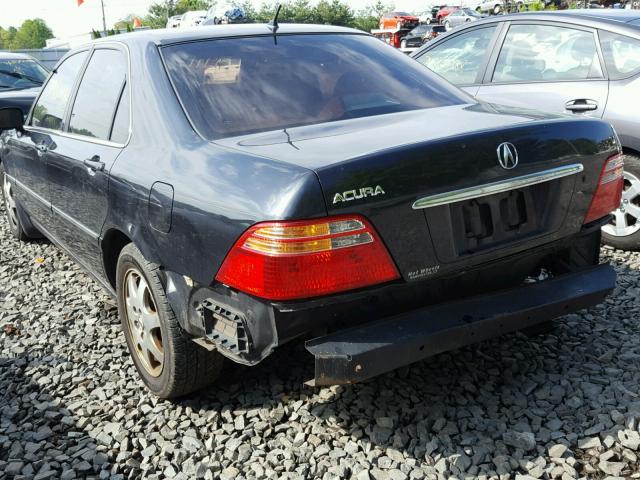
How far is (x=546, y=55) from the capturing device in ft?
16.8

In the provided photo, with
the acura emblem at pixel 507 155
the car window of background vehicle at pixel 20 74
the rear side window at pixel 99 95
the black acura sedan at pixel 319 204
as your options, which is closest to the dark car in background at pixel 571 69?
the black acura sedan at pixel 319 204

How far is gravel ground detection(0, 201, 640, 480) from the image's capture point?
8.33ft

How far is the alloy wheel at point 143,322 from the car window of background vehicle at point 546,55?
3.55m

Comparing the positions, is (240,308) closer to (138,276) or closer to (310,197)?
(310,197)

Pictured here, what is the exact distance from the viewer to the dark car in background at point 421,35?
102ft

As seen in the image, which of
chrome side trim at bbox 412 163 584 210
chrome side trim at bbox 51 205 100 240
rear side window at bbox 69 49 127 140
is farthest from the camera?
chrome side trim at bbox 51 205 100 240

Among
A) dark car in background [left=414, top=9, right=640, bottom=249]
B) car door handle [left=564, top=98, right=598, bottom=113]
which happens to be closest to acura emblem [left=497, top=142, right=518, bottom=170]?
dark car in background [left=414, top=9, right=640, bottom=249]

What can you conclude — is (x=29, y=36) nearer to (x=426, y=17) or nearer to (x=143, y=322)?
(x=426, y=17)

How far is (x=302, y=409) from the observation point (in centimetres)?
294

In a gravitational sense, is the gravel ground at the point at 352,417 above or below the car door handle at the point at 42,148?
below

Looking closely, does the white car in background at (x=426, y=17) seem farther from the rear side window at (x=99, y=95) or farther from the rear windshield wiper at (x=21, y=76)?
the rear side window at (x=99, y=95)

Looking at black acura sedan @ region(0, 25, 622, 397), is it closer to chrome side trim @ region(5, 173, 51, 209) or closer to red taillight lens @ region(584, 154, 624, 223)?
red taillight lens @ region(584, 154, 624, 223)

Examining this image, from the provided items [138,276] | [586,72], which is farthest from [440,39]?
[138,276]

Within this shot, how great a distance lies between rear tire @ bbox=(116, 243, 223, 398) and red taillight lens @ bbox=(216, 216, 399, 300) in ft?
2.10
